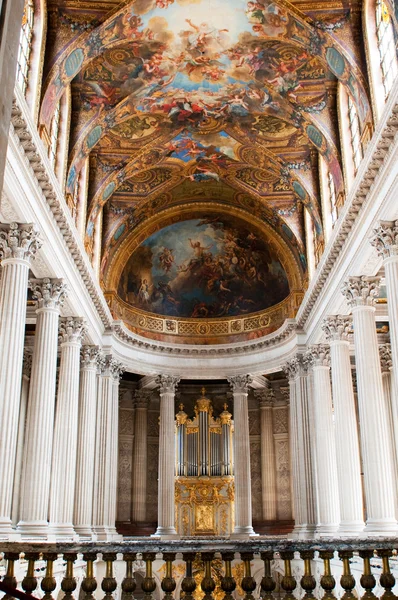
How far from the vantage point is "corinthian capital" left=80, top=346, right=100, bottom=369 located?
26.5 metres

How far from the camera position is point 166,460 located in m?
30.1

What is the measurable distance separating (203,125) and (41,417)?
12.3 meters

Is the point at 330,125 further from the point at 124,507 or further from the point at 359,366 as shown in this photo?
the point at 124,507

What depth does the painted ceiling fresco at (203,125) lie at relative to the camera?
18.7 meters

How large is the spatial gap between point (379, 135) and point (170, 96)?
906 cm

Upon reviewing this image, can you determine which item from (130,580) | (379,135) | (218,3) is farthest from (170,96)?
(130,580)

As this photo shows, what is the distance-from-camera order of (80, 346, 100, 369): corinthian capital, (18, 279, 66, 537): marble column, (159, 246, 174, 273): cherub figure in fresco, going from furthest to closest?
(159, 246, 174, 273): cherub figure in fresco, (80, 346, 100, 369): corinthian capital, (18, 279, 66, 537): marble column

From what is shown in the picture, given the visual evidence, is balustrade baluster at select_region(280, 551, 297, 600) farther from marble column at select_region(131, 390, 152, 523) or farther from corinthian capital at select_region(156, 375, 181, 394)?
marble column at select_region(131, 390, 152, 523)

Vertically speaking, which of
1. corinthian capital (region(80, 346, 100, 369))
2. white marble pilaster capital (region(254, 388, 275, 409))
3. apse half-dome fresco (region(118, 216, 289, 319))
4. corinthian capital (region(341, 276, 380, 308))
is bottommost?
white marble pilaster capital (region(254, 388, 275, 409))

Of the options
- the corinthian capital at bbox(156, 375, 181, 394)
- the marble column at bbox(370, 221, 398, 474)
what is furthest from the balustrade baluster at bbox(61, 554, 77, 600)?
the corinthian capital at bbox(156, 375, 181, 394)

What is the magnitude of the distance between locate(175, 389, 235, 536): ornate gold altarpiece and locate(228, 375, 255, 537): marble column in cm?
161

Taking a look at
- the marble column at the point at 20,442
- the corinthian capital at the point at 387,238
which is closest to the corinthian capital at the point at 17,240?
the corinthian capital at the point at 387,238

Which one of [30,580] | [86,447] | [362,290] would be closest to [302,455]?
[86,447]

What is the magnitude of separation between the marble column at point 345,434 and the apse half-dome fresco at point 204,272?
702cm
